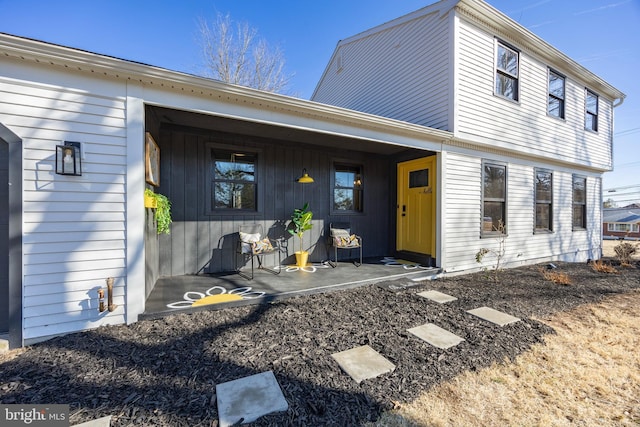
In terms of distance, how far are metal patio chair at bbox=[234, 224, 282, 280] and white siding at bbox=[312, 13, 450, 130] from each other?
149 inches

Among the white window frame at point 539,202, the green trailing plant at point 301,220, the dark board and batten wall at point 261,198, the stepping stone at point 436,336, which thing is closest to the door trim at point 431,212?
the dark board and batten wall at point 261,198

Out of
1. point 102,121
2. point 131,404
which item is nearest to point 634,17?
point 102,121

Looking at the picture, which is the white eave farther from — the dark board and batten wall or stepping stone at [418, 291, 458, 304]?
stepping stone at [418, 291, 458, 304]

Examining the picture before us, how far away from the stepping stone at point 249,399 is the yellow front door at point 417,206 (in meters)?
3.96

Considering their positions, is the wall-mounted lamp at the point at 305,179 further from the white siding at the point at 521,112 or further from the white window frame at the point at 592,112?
the white window frame at the point at 592,112

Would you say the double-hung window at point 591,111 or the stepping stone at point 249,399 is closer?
the stepping stone at point 249,399

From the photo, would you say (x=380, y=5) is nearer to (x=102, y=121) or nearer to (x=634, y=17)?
(x=634, y=17)

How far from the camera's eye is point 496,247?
5.40 m

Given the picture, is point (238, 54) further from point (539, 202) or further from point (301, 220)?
point (539, 202)

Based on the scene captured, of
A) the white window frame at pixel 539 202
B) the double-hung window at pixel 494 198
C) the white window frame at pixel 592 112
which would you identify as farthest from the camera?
the white window frame at pixel 592 112

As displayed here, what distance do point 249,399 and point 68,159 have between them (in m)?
2.56

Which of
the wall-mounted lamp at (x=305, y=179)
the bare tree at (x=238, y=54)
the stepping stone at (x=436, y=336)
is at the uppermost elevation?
the bare tree at (x=238, y=54)

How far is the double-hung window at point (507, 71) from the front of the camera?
5262mm

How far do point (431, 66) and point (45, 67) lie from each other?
5593 mm
